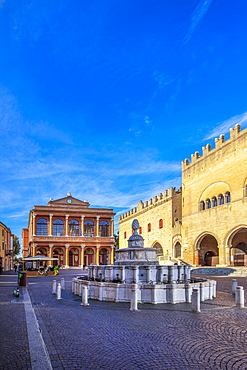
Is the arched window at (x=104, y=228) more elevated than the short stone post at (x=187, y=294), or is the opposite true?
the arched window at (x=104, y=228)

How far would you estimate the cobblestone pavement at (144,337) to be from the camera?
5.07m

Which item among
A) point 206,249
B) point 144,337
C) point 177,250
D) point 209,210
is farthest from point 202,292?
point 177,250

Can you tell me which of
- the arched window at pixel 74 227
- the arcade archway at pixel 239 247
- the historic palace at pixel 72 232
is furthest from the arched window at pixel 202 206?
the arched window at pixel 74 227

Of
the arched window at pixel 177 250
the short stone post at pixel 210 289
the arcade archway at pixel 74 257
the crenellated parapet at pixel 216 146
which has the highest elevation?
the crenellated parapet at pixel 216 146

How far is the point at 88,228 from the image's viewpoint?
2186 inches

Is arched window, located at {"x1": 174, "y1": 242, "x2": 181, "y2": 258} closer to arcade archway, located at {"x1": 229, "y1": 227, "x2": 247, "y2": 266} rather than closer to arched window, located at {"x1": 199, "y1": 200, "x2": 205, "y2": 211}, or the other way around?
arcade archway, located at {"x1": 229, "y1": 227, "x2": 247, "y2": 266}

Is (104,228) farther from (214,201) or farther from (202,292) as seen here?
(202,292)

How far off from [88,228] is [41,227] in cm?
820

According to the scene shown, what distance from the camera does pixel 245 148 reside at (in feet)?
99.7

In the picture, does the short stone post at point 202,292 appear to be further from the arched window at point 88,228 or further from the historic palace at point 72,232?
the arched window at point 88,228

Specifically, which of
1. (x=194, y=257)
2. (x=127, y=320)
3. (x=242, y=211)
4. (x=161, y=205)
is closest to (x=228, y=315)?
(x=127, y=320)

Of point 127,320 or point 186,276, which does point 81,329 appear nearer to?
point 127,320

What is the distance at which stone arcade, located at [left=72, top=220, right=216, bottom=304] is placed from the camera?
10750 millimetres

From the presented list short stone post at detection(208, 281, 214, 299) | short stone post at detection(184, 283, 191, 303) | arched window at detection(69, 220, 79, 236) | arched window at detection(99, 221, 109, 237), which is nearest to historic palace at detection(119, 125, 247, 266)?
arched window at detection(99, 221, 109, 237)
